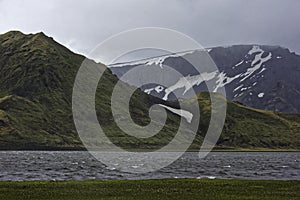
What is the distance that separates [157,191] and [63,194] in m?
11.4

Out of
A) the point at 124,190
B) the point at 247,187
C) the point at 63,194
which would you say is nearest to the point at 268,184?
the point at 247,187

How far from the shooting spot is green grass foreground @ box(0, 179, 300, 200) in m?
53.3

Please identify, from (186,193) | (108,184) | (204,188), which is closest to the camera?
(186,193)

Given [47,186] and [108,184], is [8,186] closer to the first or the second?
[47,186]

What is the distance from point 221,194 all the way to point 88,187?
17.9 metres

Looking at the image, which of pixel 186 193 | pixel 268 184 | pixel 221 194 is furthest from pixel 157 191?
pixel 268 184

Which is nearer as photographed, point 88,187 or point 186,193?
point 186,193

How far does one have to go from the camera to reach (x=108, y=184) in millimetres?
67000

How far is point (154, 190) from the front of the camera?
195 ft

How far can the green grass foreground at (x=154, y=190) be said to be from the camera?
53.3 m

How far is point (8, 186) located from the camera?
63.4m

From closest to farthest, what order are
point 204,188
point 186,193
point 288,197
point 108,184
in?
point 288,197 → point 186,193 → point 204,188 → point 108,184

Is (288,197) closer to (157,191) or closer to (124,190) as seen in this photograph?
(157,191)

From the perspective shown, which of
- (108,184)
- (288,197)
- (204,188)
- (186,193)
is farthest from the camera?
(108,184)
